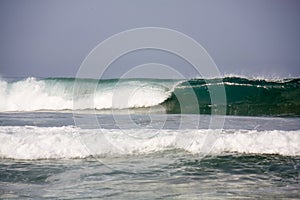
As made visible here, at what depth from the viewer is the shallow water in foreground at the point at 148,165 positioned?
218 inches

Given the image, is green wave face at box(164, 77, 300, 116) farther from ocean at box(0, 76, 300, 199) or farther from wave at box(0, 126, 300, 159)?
wave at box(0, 126, 300, 159)

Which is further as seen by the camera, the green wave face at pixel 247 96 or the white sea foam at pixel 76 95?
the white sea foam at pixel 76 95

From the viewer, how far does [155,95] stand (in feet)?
68.9

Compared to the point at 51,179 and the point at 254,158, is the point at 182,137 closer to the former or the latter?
the point at 254,158

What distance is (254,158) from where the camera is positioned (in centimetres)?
802

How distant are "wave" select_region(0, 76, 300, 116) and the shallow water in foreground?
835 cm

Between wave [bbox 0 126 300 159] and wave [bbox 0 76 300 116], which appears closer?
wave [bbox 0 126 300 159]

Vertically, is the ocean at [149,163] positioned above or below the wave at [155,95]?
below

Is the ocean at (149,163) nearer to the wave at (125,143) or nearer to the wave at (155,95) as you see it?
the wave at (125,143)

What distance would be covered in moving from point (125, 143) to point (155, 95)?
40.4ft

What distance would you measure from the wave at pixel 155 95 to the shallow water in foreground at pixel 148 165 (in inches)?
329

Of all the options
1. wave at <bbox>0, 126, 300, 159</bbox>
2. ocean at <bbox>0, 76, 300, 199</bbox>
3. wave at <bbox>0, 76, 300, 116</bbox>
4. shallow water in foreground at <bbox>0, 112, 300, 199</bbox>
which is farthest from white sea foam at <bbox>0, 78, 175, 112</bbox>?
shallow water in foreground at <bbox>0, 112, 300, 199</bbox>

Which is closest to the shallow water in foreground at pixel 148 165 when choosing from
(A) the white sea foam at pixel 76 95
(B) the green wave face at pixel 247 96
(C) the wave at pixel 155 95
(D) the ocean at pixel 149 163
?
(D) the ocean at pixel 149 163

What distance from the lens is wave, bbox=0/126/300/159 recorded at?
8.27m
